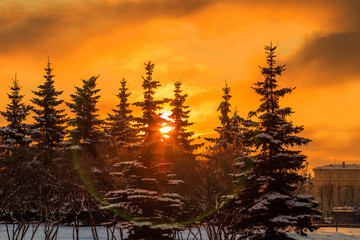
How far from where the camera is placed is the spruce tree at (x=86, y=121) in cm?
5916

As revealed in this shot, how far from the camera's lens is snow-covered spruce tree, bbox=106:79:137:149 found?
71.7m

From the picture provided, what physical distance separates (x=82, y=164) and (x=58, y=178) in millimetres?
5824

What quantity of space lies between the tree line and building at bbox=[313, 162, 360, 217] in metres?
97.8

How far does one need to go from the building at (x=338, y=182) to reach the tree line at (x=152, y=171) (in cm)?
9776

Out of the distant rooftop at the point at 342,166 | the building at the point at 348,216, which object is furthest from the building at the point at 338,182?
the building at the point at 348,216

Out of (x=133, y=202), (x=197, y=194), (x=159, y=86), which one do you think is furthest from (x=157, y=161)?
(x=197, y=194)

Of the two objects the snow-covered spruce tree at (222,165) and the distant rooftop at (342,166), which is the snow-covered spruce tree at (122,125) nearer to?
the snow-covered spruce tree at (222,165)

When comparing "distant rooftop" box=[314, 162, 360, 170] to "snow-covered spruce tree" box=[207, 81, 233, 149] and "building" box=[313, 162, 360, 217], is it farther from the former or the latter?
"snow-covered spruce tree" box=[207, 81, 233, 149]

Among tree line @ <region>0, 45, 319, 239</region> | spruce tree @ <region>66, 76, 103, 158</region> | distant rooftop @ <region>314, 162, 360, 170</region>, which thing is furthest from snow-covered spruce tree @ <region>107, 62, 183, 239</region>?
distant rooftop @ <region>314, 162, 360, 170</region>

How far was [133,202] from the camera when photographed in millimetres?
27875

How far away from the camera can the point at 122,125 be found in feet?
246

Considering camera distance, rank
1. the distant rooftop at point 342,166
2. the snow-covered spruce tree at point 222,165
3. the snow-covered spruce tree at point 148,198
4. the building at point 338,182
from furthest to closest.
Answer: the distant rooftop at point 342,166 → the building at point 338,182 → the snow-covered spruce tree at point 222,165 → the snow-covered spruce tree at point 148,198

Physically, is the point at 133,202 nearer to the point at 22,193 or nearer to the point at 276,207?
the point at 276,207

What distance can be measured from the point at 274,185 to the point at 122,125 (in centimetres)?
4705
